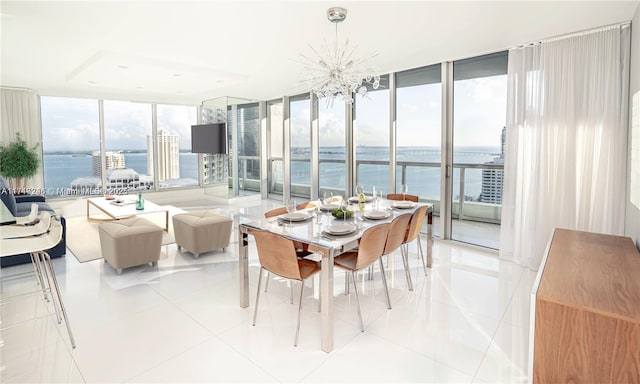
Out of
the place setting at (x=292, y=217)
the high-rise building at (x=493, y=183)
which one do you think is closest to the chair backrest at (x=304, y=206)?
the place setting at (x=292, y=217)

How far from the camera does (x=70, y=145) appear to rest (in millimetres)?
7996

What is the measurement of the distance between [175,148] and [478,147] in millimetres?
7788

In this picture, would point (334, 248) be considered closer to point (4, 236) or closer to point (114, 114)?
point (4, 236)

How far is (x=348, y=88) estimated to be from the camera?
144 inches

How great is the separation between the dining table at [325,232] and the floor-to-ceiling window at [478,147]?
4.68 ft

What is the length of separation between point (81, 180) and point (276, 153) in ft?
15.2

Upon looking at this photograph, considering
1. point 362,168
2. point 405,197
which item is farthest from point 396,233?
point 362,168

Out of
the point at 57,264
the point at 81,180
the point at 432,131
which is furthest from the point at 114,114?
the point at 432,131

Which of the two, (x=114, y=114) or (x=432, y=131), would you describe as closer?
(x=432, y=131)

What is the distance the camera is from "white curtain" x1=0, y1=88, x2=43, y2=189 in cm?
682

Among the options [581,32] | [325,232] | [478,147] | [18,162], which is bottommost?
[325,232]

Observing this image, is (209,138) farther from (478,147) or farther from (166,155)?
(478,147)

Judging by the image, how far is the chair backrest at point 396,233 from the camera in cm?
307

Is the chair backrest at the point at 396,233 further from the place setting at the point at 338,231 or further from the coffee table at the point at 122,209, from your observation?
the coffee table at the point at 122,209
